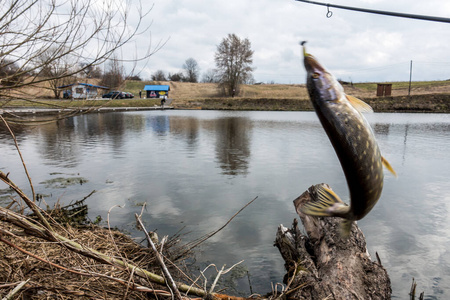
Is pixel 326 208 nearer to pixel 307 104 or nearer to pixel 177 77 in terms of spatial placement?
pixel 307 104

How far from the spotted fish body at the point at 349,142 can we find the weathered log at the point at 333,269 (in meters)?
2.15

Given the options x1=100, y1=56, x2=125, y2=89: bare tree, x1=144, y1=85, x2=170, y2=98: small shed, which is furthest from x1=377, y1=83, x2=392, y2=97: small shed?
x1=100, y1=56, x2=125, y2=89: bare tree

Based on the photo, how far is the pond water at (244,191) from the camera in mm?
5332

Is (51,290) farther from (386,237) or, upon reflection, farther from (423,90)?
(423,90)

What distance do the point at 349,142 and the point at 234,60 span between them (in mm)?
65936

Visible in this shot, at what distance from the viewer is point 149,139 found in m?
18.2

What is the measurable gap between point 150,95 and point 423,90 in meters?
53.7

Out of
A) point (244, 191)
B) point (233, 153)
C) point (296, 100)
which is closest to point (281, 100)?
point (296, 100)

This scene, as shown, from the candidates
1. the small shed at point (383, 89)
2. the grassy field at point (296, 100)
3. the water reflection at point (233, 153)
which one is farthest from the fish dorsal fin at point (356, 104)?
the small shed at point (383, 89)

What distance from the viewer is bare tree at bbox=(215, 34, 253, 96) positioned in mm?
64875

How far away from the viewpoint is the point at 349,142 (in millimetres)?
1922

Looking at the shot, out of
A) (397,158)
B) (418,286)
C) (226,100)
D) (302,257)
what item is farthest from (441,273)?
(226,100)

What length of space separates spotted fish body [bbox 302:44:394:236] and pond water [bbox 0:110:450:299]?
2960mm

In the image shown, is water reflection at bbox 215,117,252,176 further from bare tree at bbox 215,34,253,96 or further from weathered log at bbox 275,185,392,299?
bare tree at bbox 215,34,253,96
